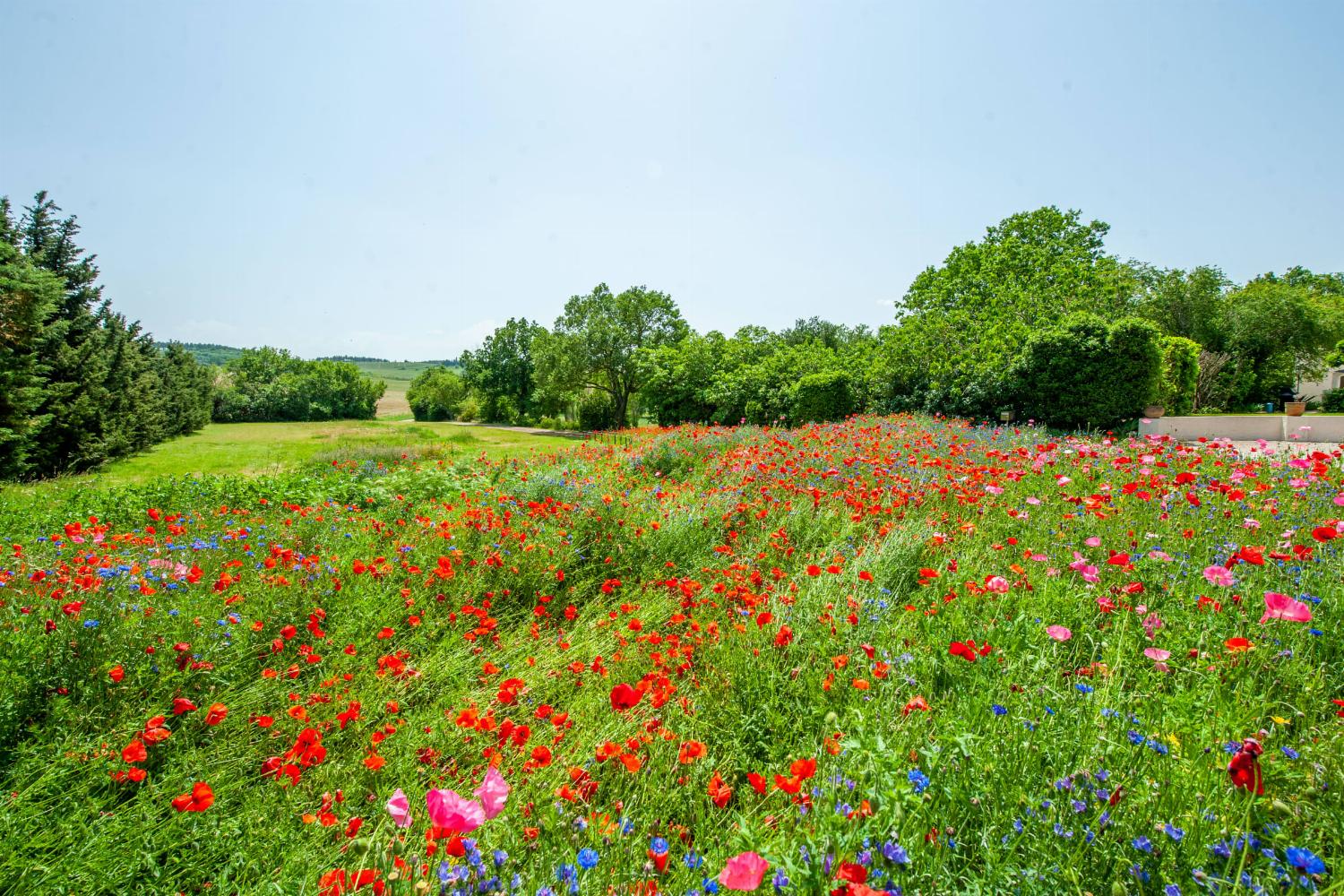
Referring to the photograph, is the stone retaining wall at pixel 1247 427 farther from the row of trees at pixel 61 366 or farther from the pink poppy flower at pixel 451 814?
the row of trees at pixel 61 366

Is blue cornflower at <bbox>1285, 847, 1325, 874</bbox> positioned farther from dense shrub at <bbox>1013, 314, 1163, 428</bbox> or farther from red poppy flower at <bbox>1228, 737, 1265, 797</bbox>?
dense shrub at <bbox>1013, 314, 1163, 428</bbox>

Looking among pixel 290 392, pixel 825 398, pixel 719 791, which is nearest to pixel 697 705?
pixel 719 791

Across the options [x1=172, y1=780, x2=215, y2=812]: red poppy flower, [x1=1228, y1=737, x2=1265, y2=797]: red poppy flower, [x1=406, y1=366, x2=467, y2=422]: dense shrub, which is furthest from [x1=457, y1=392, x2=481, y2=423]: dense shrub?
[x1=1228, y1=737, x2=1265, y2=797]: red poppy flower

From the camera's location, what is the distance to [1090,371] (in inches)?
544

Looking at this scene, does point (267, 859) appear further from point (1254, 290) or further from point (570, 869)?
point (1254, 290)

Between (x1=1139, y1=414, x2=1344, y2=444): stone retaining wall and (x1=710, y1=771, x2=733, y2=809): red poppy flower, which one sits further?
(x1=1139, y1=414, x2=1344, y2=444): stone retaining wall

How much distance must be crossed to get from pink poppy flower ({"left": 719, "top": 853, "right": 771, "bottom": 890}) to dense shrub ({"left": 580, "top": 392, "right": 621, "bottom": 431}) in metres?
35.9

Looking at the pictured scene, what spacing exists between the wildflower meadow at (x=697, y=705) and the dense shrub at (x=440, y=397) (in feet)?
176

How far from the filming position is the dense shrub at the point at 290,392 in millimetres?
51481

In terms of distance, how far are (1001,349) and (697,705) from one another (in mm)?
17281

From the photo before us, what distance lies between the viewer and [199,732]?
2.53 meters

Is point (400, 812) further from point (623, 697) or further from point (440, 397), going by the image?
point (440, 397)

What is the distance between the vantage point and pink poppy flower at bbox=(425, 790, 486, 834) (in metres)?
1.15

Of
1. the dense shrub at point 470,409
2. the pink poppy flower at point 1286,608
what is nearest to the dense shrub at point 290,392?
the dense shrub at point 470,409
